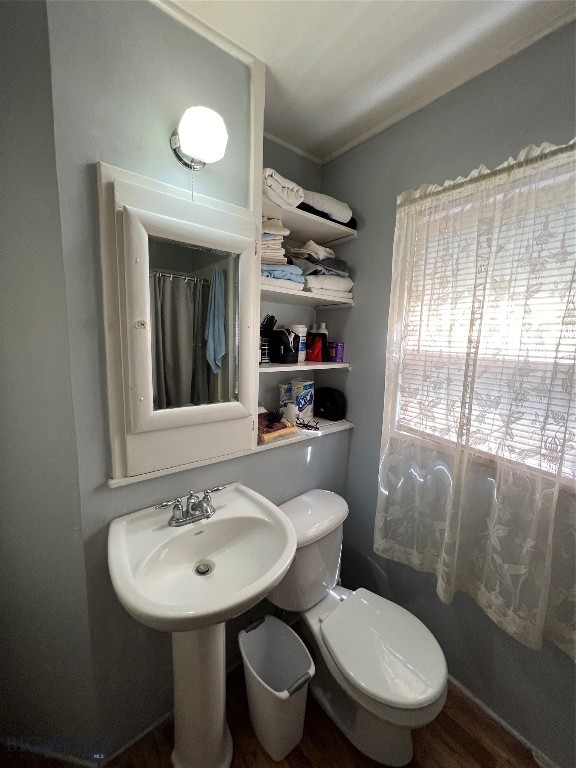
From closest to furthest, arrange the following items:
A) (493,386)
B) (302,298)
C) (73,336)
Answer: (73,336)
(493,386)
(302,298)

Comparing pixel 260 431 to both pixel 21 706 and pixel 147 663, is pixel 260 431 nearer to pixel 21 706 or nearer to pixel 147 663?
pixel 147 663

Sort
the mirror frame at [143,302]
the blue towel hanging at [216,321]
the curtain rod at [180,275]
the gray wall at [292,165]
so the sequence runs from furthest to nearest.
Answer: the gray wall at [292,165], the blue towel hanging at [216,321], the curtain rod at [180,275], the mirror frame at [143,302]

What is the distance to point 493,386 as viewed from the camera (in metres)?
1.04

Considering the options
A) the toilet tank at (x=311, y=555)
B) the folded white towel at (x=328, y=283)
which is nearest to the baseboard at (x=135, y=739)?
the toilet tank at (x=311, y=555)

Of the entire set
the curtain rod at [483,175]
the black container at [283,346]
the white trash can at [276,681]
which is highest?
the curtain rod at [483,175]

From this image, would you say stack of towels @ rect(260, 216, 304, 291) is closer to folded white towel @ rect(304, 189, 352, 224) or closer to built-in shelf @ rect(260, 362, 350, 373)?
folded white towel @ rect(304, 189, 352, 224)

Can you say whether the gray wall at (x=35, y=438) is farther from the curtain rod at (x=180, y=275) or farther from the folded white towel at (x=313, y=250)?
the folded white towel at (x=313, y=250)

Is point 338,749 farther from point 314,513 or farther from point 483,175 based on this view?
point 483,175

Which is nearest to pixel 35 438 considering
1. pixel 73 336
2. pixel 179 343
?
pixel 73 336

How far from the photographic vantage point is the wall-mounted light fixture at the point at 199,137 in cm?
88

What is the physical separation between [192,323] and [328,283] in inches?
27.8

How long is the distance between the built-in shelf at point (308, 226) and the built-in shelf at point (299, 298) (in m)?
0.32

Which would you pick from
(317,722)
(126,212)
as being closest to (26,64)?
(126,212)

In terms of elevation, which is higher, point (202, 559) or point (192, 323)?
point (192, 323)
